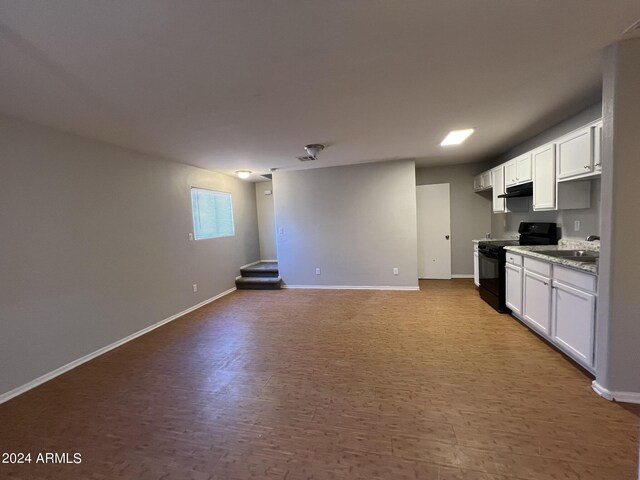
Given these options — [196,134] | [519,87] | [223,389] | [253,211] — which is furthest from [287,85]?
[253,211]

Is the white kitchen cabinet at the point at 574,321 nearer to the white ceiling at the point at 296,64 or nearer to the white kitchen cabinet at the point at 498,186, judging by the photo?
the white ceiling at the point at 296,64

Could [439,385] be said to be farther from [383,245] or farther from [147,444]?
[383,245]

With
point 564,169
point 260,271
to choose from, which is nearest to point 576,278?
point 564,169

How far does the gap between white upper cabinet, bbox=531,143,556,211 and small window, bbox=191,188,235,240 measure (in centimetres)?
520

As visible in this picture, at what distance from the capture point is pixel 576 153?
2.67 metres

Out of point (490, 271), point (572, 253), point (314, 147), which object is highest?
point (314, 147)

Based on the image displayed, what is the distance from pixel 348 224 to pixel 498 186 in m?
2.63

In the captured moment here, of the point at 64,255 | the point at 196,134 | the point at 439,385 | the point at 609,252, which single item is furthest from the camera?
the point at 196,134

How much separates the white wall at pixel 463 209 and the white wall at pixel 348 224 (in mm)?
1226

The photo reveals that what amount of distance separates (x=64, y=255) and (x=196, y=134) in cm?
190

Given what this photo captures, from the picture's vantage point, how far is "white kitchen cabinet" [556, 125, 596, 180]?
2.48 m

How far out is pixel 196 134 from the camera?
3109mm

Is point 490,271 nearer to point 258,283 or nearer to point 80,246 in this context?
point 258,283

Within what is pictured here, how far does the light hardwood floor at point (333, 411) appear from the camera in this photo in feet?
5.17
